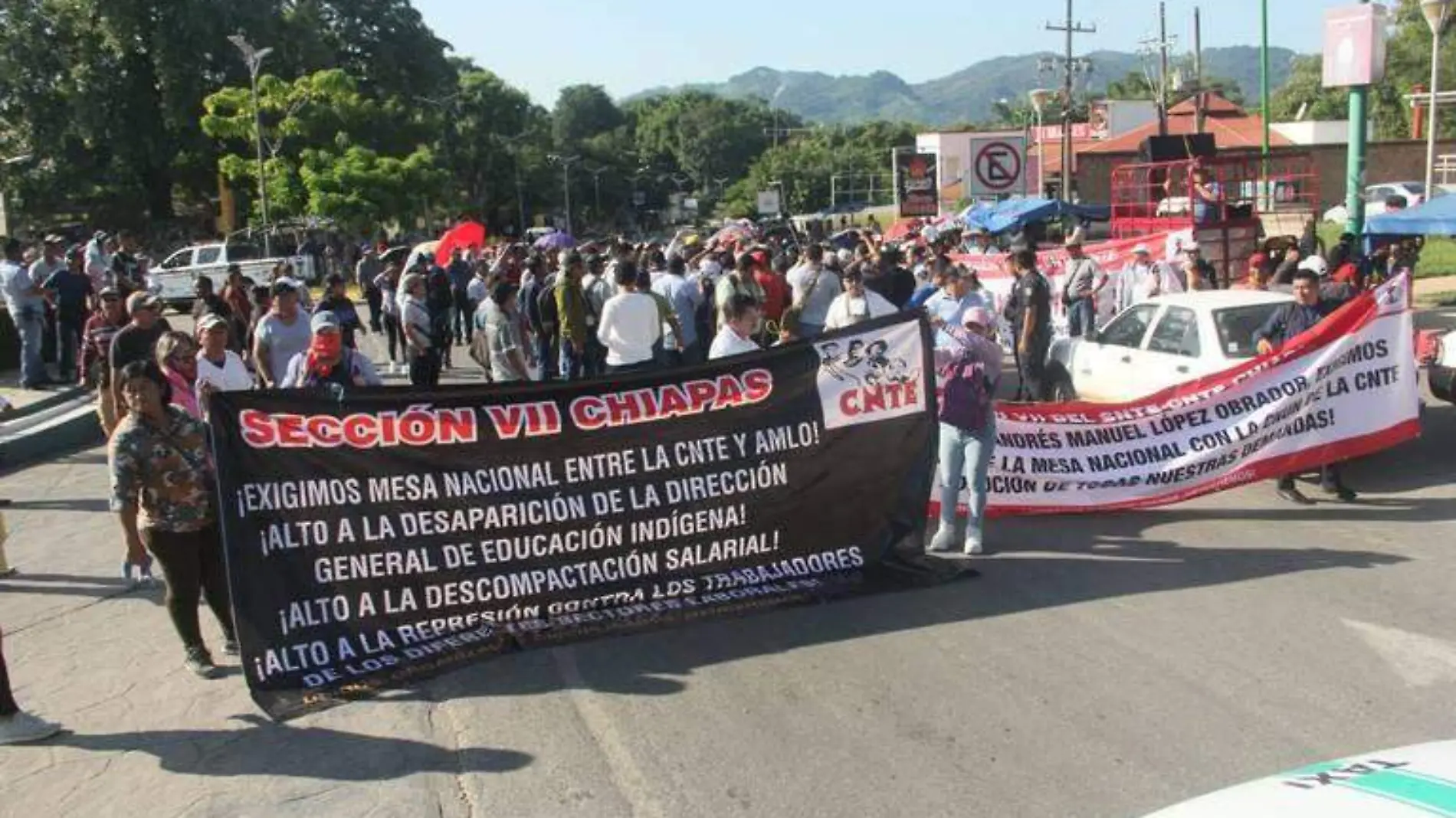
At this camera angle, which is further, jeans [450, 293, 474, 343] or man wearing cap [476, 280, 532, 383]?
jeans [450, 293, 474, 343]

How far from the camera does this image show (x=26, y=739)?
5.27 metres

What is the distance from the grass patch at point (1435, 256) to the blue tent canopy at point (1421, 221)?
365 inches

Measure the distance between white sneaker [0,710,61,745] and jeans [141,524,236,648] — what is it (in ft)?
2.38

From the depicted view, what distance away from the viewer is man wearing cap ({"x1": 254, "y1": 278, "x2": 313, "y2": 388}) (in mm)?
8923

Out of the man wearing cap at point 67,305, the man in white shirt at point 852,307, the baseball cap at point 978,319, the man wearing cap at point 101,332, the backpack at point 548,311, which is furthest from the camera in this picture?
the man wearing cap at point 67,305

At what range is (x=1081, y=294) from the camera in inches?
571

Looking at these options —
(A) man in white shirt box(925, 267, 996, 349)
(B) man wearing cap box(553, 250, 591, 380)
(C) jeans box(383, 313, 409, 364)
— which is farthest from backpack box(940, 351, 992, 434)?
(C) jeans box(383, 313, 409, 364)

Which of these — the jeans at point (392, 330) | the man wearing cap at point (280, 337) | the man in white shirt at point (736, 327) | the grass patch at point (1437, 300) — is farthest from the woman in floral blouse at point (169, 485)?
the grass patch at point (1437, 300)

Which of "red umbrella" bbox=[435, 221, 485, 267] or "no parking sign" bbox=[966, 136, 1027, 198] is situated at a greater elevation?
"no parking sign" bbox=[966, 136, 1027, 198]

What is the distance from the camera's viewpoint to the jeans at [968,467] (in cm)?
757

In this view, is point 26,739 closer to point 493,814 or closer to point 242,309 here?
point 493,814

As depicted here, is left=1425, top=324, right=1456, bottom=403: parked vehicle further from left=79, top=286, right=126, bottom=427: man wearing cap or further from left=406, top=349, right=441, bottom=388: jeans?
left=79, top=286, right=126, bottom=427: man wearing cap

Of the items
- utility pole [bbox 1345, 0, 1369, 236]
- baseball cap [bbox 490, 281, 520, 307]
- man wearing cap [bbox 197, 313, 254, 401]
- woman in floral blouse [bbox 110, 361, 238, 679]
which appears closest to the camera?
woman in floral blouse [bbox 110, 361, 238, 679]

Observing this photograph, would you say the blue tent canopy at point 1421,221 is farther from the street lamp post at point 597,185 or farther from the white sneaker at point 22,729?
the street lamp post at point 597,185
